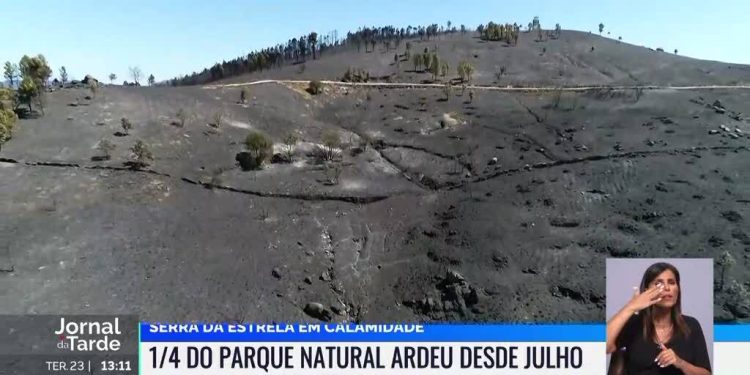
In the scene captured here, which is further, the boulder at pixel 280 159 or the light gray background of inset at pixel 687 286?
the boulder at pixel 280 159

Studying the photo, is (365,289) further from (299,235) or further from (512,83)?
(512,83)

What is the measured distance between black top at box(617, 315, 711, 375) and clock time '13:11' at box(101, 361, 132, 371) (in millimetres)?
14716

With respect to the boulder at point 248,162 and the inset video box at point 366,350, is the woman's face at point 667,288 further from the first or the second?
the boulder at point 248,162

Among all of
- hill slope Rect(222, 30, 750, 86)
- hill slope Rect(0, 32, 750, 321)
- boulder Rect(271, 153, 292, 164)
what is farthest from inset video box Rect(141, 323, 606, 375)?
hill slope Rect(222, 30, 750, 86)

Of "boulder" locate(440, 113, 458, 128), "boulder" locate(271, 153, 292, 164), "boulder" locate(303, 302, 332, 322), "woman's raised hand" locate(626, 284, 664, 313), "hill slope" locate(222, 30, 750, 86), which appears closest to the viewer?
"woman's raised hand" locate(626, 284, 664, 313)

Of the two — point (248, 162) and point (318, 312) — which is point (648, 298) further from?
point (248, 162)

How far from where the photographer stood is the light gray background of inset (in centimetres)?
1354

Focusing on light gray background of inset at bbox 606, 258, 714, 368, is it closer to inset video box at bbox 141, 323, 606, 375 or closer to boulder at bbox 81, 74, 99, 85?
inset video box at bbox 141, 323, 606, 375

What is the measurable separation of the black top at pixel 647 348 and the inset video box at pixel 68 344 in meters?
14.5

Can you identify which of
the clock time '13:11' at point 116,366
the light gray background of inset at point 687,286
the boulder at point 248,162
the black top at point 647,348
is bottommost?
the clock time '13:11' at point 116,366

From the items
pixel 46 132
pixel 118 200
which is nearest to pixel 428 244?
pixel 118 200

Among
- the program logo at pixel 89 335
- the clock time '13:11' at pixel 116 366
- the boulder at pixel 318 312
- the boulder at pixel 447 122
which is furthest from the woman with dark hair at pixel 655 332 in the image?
the boulder at pixel 447 122

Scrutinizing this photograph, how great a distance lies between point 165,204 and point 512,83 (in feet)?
148

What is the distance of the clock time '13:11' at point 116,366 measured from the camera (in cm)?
1625
